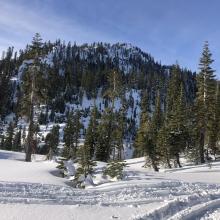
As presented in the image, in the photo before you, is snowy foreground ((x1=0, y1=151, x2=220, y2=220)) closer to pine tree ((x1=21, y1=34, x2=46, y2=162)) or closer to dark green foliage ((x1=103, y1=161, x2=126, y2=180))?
dark green foliage ((x1=103, y1=161, x2=126, y2=180))

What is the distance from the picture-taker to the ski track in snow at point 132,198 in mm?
11609

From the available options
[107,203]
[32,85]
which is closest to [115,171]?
[107,203]

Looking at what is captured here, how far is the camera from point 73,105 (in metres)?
198

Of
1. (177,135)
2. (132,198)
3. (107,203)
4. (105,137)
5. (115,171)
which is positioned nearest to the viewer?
(107,203)

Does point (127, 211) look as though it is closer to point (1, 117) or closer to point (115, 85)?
point (115, 85)

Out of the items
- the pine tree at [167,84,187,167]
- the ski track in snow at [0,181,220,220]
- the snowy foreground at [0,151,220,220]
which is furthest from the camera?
the pine tree at [167,84,187,167]

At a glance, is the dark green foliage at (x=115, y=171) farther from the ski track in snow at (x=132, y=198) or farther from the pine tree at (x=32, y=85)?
the pine tree at (x=32, y=85)

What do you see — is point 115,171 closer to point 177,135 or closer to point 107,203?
point 107,203

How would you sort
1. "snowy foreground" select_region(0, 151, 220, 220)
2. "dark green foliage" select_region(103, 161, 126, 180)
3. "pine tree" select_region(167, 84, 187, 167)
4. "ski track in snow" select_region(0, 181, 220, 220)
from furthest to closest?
"pine tree" select_region(167, 84, 187, 167), "dark green foliage" select_region(103, 161, 126, 180), "ski track in snow" select_region(0, 181, 220, 220), "snowy foreground" select_region(0, 151, 220, 220)

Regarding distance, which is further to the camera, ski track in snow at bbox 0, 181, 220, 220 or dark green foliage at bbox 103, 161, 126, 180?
dark green foliage at bbox 103, 161, 126, 180

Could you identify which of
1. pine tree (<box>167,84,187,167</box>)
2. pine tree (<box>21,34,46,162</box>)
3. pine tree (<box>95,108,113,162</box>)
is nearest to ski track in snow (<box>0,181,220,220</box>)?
pine tree (<box>21,34,46,162</box>)

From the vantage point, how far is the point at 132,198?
13.1 metres

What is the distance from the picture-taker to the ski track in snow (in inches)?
457

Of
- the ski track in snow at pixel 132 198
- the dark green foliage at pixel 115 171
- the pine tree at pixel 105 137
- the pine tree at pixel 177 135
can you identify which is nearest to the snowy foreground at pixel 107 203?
the ski track in snow at pixel 132 198
